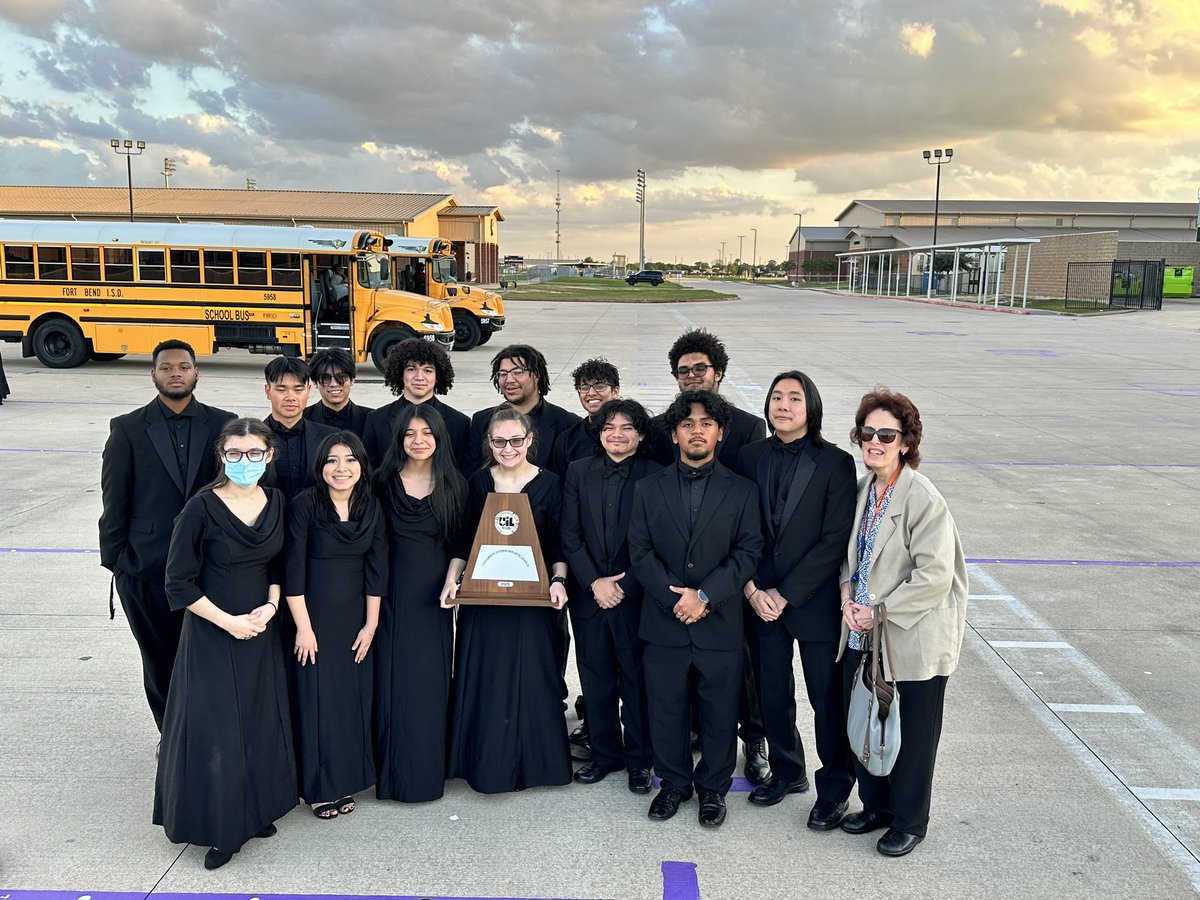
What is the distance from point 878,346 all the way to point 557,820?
2299cm

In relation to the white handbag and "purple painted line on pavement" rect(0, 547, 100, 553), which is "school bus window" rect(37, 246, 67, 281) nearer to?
"purple painted line on pavement" rect(0, 547, 100, 553)

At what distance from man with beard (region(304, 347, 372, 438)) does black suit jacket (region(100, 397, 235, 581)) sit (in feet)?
2.60

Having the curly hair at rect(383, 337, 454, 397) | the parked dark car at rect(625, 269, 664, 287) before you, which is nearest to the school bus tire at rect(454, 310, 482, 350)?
the curly hair at rect(383, 337, 454, 397)

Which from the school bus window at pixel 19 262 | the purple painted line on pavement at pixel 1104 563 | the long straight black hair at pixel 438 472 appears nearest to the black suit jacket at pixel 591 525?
the long straight black hair at pixel 438 472

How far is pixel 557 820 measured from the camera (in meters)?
3.83

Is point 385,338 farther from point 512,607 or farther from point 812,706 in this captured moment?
point 812,706

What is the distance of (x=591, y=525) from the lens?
396 centimetres

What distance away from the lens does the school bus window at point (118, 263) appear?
18109mm

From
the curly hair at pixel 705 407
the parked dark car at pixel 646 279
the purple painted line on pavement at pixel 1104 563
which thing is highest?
the parked dark car at pixel 646 279

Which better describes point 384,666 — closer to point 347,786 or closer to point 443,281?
point 347,786

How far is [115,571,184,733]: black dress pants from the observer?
13.2 ft

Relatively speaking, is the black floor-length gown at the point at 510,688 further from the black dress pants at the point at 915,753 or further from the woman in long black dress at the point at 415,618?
the black dress pants at the point at 915,753

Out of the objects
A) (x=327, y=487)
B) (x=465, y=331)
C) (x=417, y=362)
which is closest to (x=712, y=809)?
(x=327, y=487)

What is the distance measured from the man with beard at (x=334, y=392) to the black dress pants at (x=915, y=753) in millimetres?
2814
